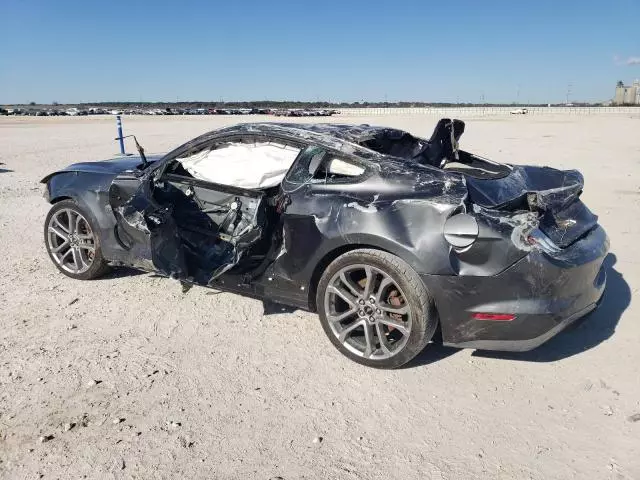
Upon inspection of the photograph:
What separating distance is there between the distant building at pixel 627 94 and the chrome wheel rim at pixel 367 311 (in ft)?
452

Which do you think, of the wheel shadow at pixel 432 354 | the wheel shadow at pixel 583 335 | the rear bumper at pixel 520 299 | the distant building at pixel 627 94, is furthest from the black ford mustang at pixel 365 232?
the distant building at pixel 627 94

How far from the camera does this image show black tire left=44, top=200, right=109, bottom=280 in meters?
Answer: 4.80

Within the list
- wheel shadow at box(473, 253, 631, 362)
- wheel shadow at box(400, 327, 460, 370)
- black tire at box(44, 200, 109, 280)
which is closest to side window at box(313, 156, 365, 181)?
wheel shadow at box(400, 327, 460, 370)

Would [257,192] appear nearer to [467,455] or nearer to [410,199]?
[410,199]

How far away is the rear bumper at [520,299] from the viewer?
3037mm

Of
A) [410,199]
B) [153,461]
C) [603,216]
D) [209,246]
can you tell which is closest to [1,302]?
[209,246]

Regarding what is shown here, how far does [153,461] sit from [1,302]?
285cm

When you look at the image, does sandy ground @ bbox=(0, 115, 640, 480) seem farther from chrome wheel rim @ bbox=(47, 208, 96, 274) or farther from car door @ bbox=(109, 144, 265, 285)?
car door @ bbox=(109, 144, 265, 285)

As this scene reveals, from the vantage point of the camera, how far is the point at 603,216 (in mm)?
7348

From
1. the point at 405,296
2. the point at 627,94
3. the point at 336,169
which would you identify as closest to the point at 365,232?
the point at 405,296

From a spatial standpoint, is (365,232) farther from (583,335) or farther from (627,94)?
(627,94)

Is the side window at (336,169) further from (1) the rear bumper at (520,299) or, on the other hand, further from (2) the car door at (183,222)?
(1) the rear bumper at (520,299)

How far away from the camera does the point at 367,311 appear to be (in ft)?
11.4

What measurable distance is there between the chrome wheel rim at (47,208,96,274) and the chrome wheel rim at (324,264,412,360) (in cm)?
257
